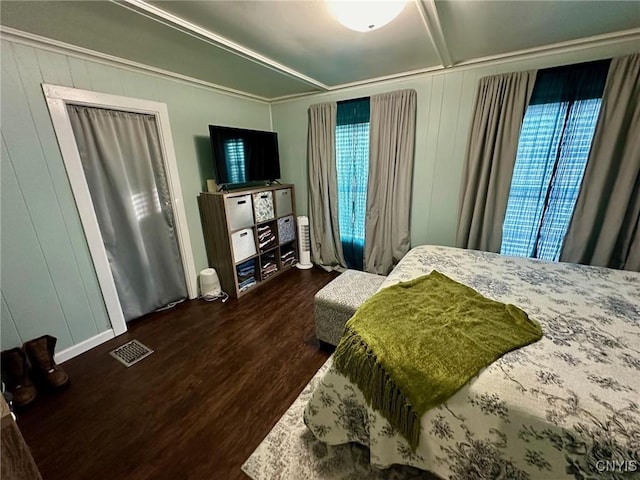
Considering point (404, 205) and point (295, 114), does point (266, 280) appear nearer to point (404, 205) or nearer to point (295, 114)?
point (404, 205)

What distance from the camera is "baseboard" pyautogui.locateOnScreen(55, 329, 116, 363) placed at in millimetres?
1961

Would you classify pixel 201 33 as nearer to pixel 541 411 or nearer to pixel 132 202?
pixel 132 202

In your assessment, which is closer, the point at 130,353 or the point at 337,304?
the point at 337,304

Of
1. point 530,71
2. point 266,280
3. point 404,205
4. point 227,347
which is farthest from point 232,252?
point 530,71

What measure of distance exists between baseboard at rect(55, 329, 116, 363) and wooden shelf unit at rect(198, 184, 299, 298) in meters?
1.08

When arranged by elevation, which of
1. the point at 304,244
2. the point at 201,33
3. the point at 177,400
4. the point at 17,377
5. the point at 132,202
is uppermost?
the point at 201,33

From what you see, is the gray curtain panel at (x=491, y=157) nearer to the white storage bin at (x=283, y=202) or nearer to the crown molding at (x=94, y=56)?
the white storage bin at (x=283, y=202)

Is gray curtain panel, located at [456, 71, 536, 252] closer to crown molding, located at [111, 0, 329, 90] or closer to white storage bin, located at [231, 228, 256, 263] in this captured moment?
crown molding, located at [111, 0, 329, 90]

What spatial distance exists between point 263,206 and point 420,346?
240 centimetres

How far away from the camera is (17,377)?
5.39ft

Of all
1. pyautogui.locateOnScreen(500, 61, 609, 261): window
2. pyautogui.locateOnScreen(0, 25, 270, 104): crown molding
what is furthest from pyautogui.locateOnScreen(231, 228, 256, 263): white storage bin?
pyautogui.locateOnScreen(500, 61, 609, 261): window

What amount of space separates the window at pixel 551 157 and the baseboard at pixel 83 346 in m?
3.72

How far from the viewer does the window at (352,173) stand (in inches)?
116

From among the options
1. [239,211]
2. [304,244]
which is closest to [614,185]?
[304,244]
